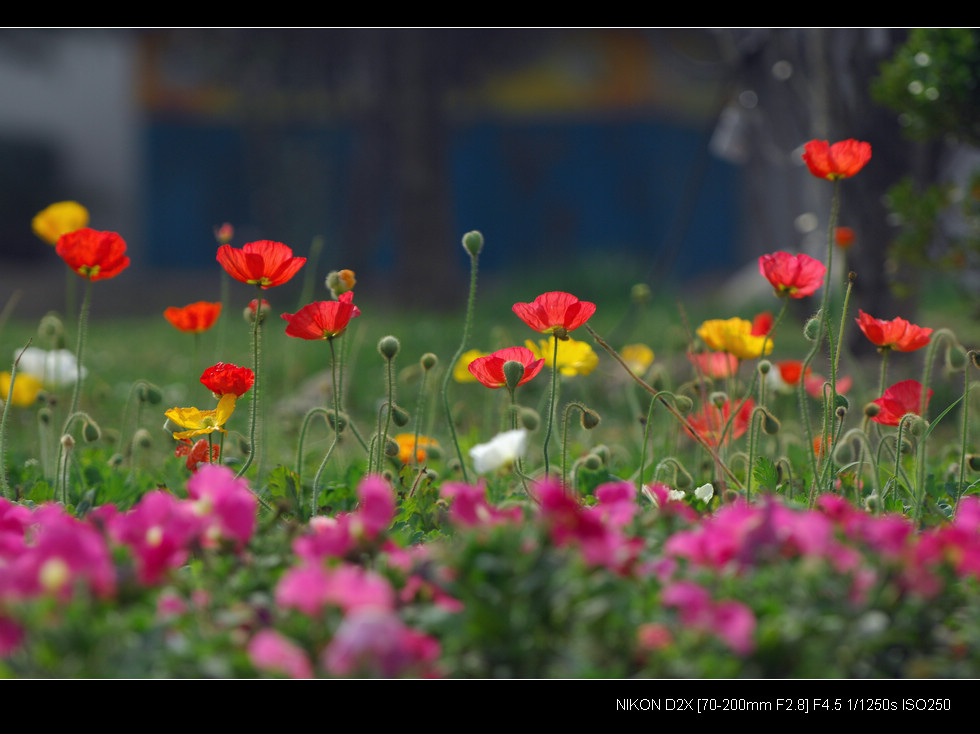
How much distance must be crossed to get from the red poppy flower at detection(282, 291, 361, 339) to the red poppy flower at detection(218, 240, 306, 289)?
0.30 ft

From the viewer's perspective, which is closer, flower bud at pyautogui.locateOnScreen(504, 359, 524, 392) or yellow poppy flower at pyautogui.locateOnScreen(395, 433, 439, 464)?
flower bud at pyautogui.locateOnScreen(504, 359, 524, 392)

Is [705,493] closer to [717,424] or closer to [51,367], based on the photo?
[717,424]

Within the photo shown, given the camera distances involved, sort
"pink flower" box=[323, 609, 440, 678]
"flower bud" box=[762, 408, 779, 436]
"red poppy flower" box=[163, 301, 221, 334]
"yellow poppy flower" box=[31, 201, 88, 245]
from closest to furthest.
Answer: "pink flower" box=[323, 609, 440, 678]
"flower bud" box=[762, 408, 779, 436]
"red poppy flower" box=[163, 301, 221, 334]
"yellow poppy flower" box=[31, 201, 88, 245]

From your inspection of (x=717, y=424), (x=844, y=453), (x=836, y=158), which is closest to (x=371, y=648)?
(x=836, y=158)

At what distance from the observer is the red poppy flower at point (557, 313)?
1.58 m

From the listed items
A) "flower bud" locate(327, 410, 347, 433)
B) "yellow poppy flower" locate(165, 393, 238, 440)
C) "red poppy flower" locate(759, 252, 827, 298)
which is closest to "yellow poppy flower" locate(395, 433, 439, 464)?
"flower bud" locate(327, 410, 347, 433)

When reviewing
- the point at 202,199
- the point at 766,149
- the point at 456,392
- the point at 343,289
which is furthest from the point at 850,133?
the point at 202,199

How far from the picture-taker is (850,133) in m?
4.01

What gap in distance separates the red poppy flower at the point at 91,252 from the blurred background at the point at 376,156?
6488mm

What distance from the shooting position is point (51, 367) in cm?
245

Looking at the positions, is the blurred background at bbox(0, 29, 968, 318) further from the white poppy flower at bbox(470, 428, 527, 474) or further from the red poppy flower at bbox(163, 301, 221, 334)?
the white poppy flower at bbox(470, 428, 527, 474)

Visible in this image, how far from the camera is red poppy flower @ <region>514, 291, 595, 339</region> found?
1583mm

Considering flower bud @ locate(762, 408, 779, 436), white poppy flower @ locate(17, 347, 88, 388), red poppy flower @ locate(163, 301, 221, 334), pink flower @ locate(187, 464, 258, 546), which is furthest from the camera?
white poppy flower @ locate(17, 347, 88, 388)

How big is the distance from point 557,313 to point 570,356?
0.96ft
